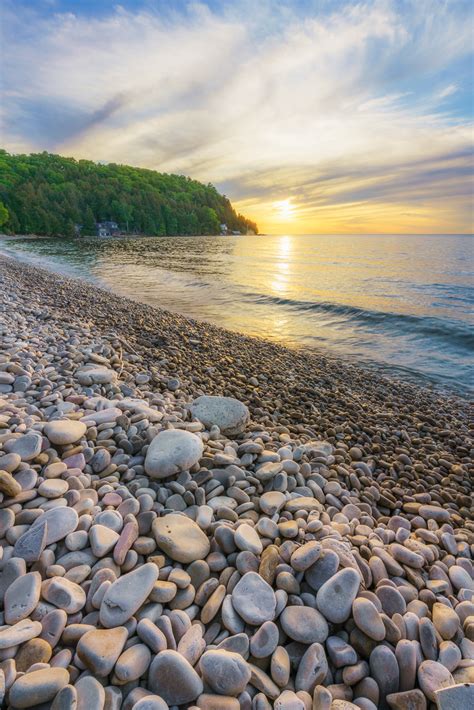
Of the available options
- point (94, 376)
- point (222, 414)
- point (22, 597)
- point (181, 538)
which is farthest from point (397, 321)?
point (22, 597)

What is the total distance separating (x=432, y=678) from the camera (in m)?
1.60

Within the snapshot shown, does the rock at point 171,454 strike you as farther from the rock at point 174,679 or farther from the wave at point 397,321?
the wave at point 397,321

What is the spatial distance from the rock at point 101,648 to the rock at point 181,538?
52cm

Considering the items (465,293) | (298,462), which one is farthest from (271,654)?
(465,293)

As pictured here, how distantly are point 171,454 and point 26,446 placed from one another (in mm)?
1046

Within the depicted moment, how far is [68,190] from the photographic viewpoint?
8138 cm

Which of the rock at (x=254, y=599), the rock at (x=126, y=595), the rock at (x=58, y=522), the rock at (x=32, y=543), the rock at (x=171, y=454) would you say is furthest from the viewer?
the rock at (x=171, y=454)

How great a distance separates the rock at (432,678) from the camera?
1.57 metres

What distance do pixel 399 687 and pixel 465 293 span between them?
21.2 metres

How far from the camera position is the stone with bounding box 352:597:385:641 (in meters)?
1.74

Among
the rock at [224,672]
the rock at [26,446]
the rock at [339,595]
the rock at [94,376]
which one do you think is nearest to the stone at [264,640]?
the rock at [224,672]

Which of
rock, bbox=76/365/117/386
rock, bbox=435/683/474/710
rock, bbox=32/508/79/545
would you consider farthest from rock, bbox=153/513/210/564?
rock, bbox=76/365/117/386

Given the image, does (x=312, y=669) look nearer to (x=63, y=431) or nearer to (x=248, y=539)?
(x=248, y=539)

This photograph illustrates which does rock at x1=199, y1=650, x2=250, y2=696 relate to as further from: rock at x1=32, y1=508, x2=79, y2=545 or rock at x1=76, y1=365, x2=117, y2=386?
rock at x1=76, y1=365, x2=117, y2=386
